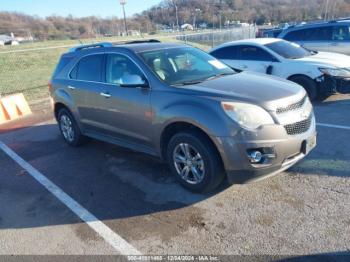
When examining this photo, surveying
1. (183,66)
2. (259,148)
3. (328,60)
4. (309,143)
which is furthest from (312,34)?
(259,148)

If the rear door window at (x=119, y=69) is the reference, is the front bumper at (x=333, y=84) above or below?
below

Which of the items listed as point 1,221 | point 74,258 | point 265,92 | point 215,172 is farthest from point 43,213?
point 265,92

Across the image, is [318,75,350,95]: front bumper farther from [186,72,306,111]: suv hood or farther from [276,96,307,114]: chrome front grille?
[276,96,307,114]: chrome front grille

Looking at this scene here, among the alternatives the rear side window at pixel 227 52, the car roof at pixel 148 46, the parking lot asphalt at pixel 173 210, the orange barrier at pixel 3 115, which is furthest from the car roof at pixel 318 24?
the orange barrier at pixel 3 115

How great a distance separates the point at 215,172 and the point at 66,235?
1.68 m

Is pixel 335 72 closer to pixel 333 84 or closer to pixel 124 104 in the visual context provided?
pixel 333 84

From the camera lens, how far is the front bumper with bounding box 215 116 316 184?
3416 mm

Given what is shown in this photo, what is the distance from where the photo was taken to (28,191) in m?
4.52

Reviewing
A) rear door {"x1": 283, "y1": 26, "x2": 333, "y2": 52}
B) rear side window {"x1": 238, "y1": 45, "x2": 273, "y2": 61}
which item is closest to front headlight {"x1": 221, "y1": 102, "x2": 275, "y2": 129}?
rear side window {"x1": 238, "y1": 45, "x2": 273, "y2": 61}

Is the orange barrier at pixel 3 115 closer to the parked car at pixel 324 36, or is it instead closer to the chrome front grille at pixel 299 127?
the chrome front grille at pixel 299 127

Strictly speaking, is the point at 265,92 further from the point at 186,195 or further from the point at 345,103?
the point at 345,103

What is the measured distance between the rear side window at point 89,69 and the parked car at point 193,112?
16 mm

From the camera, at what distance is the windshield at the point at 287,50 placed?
26.0 feet

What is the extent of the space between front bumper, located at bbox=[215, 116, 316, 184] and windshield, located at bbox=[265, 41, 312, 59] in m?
4.84
